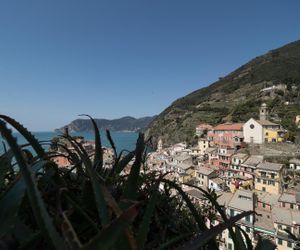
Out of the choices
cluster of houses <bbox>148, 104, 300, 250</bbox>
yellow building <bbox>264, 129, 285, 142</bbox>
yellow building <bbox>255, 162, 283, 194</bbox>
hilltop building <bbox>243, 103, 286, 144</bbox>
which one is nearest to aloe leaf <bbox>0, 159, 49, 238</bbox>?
cluster of houses <bbox>148, 104, 300, 250</bbox>

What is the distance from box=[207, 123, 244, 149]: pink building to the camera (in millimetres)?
41369

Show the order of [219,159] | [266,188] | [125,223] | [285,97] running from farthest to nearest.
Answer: [285,97] → [219,159] → [266,188] → [125,223]

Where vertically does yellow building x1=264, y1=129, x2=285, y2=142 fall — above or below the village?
above

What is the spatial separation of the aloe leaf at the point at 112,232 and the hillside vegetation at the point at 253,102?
43396 mm

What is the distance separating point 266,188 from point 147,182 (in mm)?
30546

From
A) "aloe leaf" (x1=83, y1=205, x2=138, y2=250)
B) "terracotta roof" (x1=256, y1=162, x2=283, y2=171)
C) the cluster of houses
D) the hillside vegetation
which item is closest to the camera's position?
"aloe leaf" (x1=83, y1=205, x2=138, y2=250)

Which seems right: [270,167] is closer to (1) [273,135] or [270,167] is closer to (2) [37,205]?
(1) [273,135]

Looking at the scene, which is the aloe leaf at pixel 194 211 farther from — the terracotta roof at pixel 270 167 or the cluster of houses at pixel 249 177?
the terracotta roof at pixel 270 167

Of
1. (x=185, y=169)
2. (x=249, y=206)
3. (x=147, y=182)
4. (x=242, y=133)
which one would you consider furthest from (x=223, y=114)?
(x=147, y=182)

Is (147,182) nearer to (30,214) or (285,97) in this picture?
(30,214)

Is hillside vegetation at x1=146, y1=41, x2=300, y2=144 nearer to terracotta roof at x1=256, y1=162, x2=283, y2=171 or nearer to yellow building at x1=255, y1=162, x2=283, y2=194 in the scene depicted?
terracotta roof at x1=256, y1=162, x2=283, y2=171

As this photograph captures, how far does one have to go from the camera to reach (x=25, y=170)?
411mm

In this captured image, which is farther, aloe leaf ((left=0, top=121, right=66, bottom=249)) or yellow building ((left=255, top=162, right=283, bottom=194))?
yellow building ((left=255, top=162, right=283, bottom=194))

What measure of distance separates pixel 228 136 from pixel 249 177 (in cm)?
1588
